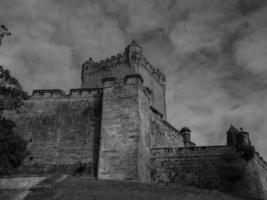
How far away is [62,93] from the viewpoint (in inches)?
1217

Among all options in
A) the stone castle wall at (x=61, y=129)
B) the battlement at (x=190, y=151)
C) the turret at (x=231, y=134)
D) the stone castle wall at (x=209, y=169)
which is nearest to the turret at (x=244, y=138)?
the stone castle wall at (x=209, y=169)

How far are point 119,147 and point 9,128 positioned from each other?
7.00 metres

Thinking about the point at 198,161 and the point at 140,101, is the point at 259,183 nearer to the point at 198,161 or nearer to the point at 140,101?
the point at 198,161

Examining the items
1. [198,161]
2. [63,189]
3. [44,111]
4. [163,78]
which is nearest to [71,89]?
[44,111]

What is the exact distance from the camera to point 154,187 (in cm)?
2036

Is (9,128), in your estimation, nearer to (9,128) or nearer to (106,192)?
(9,128)

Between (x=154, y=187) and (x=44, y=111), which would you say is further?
(x=44, y=111)

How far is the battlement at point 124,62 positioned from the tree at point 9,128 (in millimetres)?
19620

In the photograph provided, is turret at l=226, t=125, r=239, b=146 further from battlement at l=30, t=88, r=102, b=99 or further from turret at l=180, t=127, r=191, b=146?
battlement at l=30, t=88, r=102, b=99

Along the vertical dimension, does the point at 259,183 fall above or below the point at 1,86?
below

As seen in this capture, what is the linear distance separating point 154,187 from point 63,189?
4.63 m

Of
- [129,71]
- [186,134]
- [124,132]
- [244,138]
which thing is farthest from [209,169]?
[129,71]

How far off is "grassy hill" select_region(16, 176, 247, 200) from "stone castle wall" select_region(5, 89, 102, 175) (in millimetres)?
5936

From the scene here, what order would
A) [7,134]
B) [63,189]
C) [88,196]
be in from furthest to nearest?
[7,134] → [63,189] → [88,196]
